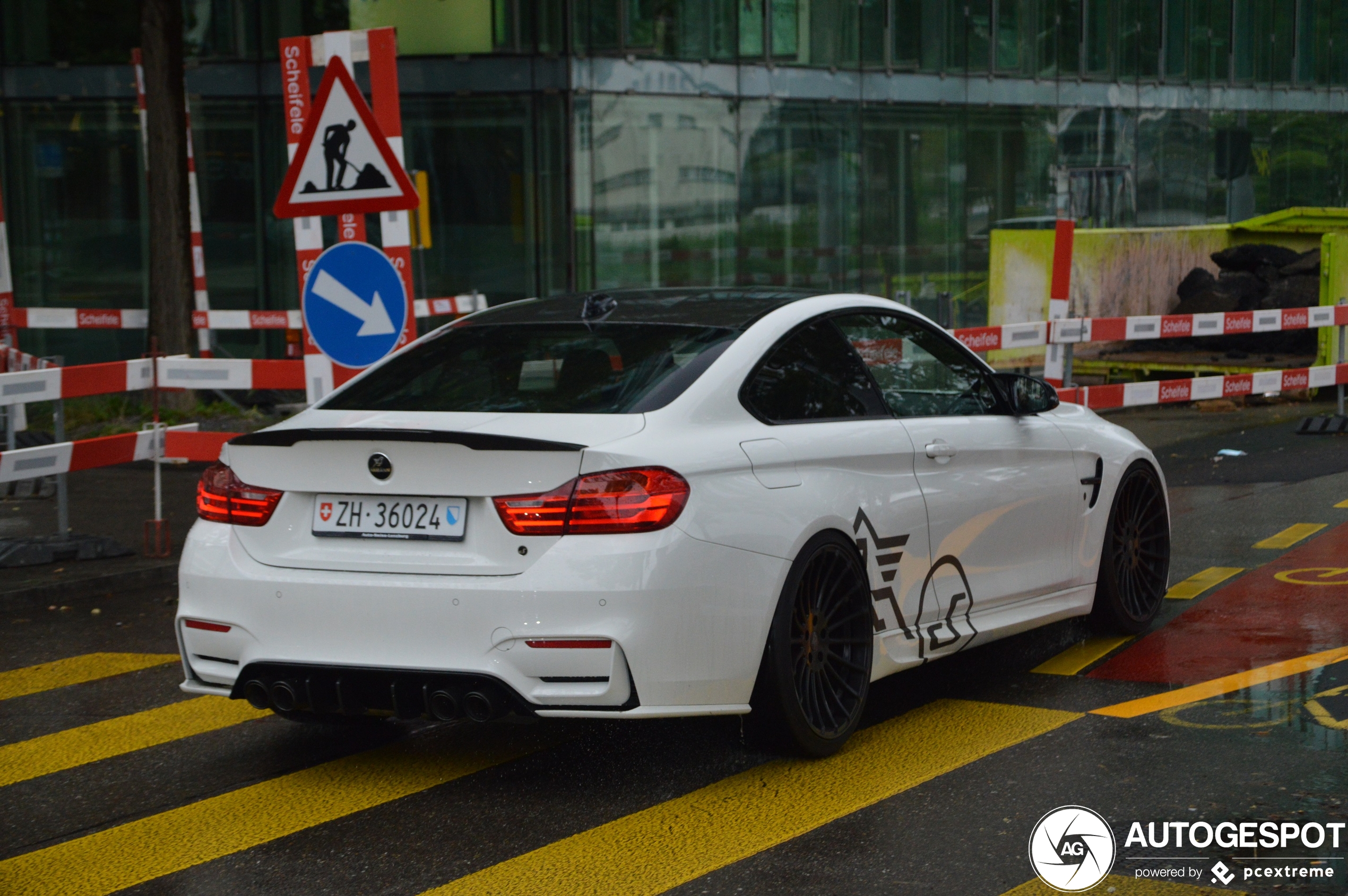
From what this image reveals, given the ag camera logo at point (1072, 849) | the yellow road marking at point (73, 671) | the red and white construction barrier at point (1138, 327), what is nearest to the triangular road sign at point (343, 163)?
the yellow road marking at point (73, 671)

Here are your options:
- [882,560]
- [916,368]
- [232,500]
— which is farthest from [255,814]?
[916,368]

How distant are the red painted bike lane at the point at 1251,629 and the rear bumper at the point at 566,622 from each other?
210 centimetres

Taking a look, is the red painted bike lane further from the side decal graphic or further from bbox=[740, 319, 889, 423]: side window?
bbox=[740, 319, 889, 423]: side window

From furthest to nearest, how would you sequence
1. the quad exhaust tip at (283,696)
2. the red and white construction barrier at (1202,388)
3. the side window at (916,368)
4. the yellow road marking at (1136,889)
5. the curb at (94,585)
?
the red and white construction barrier at (1202,388)
the curb at (94,585)
the side window at (916,368)
the quad exhaust tip at (283,696)
the yellow road marking at (1136,889)

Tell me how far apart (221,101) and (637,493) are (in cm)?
1962

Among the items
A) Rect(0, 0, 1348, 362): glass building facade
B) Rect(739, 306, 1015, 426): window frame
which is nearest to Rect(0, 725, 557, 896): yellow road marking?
Rect(739, 306, 1015, 426): window frame

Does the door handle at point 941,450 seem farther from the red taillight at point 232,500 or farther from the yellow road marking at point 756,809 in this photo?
the red taillight at point 232,500

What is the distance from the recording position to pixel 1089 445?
6.71m

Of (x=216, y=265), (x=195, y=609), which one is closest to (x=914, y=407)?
(x=195, y=609)

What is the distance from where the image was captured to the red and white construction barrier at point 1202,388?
12648mm

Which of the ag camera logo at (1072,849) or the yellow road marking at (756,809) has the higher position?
the ag camera logo at (1072,849)

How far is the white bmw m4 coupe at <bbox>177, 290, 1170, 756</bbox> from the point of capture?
4.55 m

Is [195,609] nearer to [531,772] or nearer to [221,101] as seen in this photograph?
[531,772]

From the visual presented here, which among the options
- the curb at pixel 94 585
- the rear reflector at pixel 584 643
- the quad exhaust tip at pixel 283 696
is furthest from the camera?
the curb at pixel 94 585
